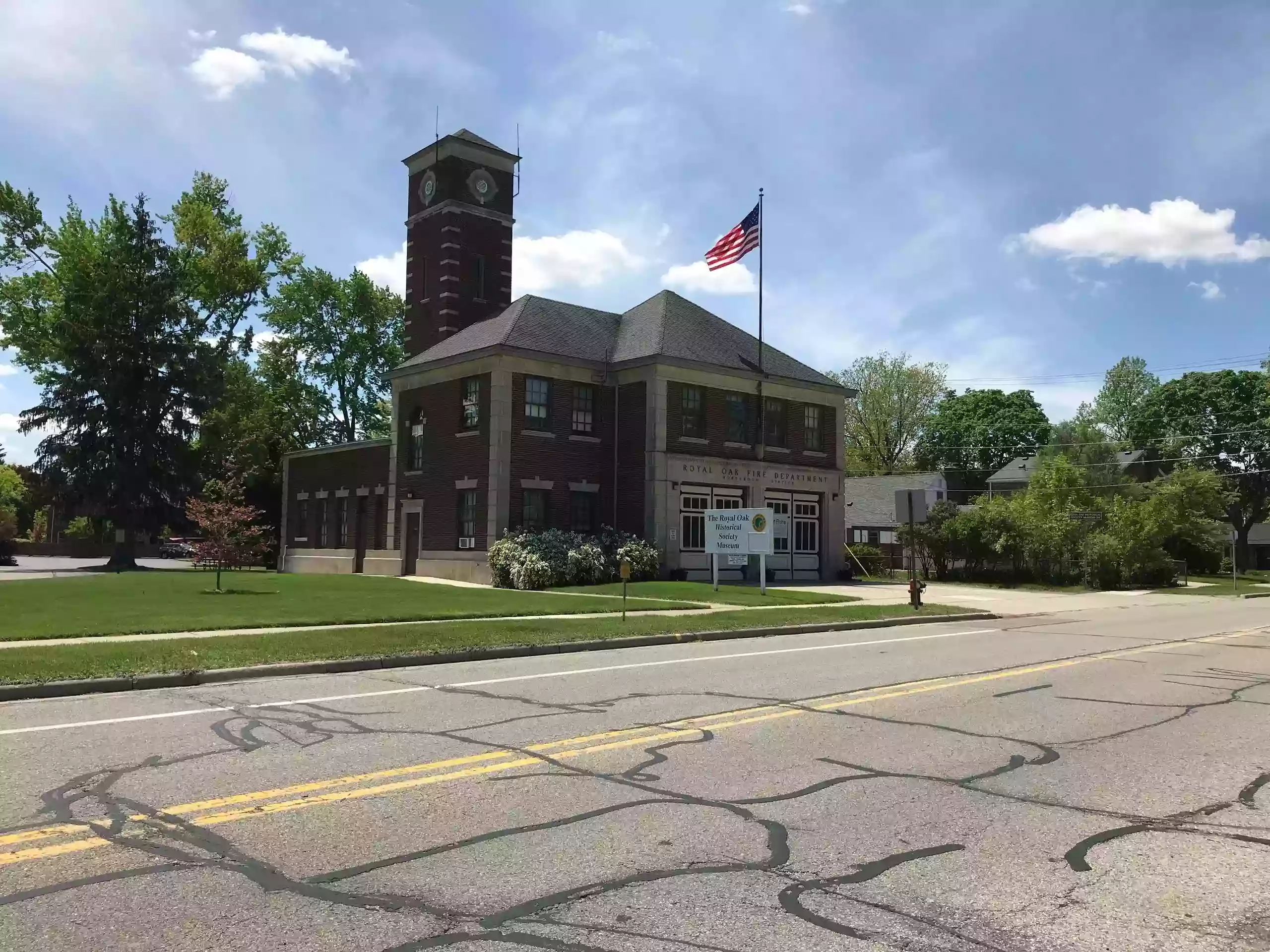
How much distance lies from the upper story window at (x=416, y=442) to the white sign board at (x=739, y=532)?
39.4 ft

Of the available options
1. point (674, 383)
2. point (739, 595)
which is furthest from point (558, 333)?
point (739, 595)

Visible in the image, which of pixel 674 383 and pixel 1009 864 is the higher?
pixel 674 383

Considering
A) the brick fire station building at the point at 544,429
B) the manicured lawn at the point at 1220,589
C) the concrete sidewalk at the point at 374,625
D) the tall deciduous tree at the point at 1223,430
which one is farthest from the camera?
the tall deciduous tree at the point at 1223,430

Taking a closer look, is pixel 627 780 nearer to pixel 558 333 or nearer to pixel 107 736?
pixel 107 736

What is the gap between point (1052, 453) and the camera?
7662cm

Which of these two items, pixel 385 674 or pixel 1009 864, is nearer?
pixel 1009 864

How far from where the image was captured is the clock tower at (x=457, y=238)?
1572 inches

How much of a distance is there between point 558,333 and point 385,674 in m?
23.0

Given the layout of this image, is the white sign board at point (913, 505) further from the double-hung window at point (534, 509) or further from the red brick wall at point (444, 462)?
the red brick wall at point (444, 462)

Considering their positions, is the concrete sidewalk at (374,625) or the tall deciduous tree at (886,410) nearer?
the concrete sidewalk at (374,625)

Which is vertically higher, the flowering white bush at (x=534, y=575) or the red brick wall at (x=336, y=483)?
the red brick wall at (x=336, y=483)

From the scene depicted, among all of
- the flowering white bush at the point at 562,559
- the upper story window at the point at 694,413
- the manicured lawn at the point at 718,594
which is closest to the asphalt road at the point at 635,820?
the manicured lawn at the point at 718,594

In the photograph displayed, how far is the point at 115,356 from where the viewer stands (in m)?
44.3

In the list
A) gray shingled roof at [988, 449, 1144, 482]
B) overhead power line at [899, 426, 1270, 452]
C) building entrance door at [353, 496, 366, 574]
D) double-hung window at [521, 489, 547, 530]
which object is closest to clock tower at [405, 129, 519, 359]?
building entrance door at [353, 496, 366, 574]
